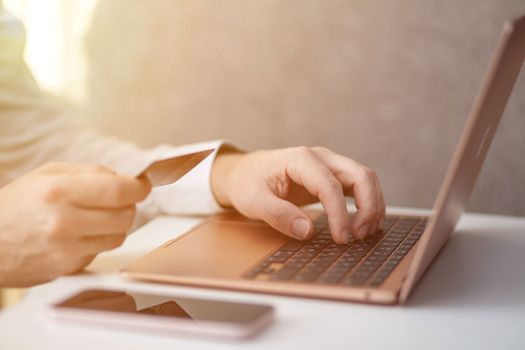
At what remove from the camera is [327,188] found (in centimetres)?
84

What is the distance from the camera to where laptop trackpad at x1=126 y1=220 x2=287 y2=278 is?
76cm

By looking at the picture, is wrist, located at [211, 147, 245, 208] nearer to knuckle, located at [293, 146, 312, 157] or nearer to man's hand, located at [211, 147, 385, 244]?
man's hand, located at [211, 147, 385, 244]

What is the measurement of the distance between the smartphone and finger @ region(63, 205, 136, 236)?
100 millimetres

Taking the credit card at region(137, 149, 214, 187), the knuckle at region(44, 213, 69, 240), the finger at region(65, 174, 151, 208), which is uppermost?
the credit card at region(137, 149, 214, 187)

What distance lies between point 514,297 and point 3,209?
1.84ft

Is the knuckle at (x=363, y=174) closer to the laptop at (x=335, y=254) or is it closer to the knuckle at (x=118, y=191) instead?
the laptop at (x=335, y=254)

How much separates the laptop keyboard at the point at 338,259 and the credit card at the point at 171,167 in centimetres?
13

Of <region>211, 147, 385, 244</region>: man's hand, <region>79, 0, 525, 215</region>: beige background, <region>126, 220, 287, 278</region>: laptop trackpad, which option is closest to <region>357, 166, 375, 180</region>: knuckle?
<region>211, 147, 385, 244</region>: man's hand

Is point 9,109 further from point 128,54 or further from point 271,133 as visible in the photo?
point 271,133

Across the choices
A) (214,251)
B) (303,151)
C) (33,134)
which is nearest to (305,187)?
(303,151)

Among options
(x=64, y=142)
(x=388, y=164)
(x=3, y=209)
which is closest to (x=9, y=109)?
(x=64, y=142)

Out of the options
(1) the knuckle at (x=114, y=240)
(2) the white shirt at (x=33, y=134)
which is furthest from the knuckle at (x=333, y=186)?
(2) the white shirt at (x=33, y=134)

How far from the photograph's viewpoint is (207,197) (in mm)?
1066

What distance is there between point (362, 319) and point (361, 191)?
25cm
